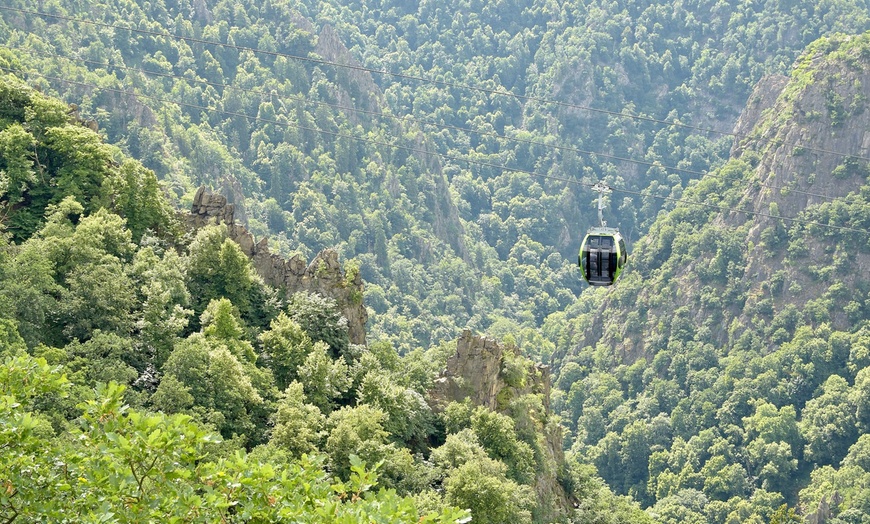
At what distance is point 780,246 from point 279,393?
128 meters

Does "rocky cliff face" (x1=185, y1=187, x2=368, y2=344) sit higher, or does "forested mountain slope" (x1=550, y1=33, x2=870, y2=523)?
"forested mountain slope" (x1=550, y1=33, x2=870, y2=523)

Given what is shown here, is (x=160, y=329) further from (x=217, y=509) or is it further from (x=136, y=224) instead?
(x=217, y=509)

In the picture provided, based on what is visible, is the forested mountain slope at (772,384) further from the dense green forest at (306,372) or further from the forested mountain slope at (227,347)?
the forested mountain slope at (227,347)

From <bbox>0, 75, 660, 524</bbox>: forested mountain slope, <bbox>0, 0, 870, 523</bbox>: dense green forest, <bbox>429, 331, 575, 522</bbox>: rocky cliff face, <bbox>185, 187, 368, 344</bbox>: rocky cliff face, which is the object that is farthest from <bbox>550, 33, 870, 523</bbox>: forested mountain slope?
<bbox>185, 187, 368, 344</bbox>: rocky cliff face

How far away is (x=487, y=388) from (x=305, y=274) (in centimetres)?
1249

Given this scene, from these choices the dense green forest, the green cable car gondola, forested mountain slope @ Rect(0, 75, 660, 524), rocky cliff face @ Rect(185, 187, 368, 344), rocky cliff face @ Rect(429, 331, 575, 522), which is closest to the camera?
the dense green forest

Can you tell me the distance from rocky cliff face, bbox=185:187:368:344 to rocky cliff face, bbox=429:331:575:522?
5.58 m

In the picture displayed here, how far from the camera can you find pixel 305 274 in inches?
3489

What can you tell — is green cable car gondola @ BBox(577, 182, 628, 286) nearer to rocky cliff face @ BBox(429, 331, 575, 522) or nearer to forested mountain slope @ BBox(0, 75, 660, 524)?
forested mountain slope @ BBox(0, 75, 660, 524)

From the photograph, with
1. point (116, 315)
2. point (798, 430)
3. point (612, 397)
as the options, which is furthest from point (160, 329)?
point (612, 397)

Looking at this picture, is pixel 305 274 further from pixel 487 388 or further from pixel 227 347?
pixel 487 388

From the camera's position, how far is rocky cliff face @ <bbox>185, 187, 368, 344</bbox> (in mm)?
88188

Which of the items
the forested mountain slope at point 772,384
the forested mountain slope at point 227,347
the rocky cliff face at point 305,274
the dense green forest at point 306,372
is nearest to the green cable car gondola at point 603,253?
the forested mountain slope at point 227,347

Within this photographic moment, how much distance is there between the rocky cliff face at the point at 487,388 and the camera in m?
88.3
